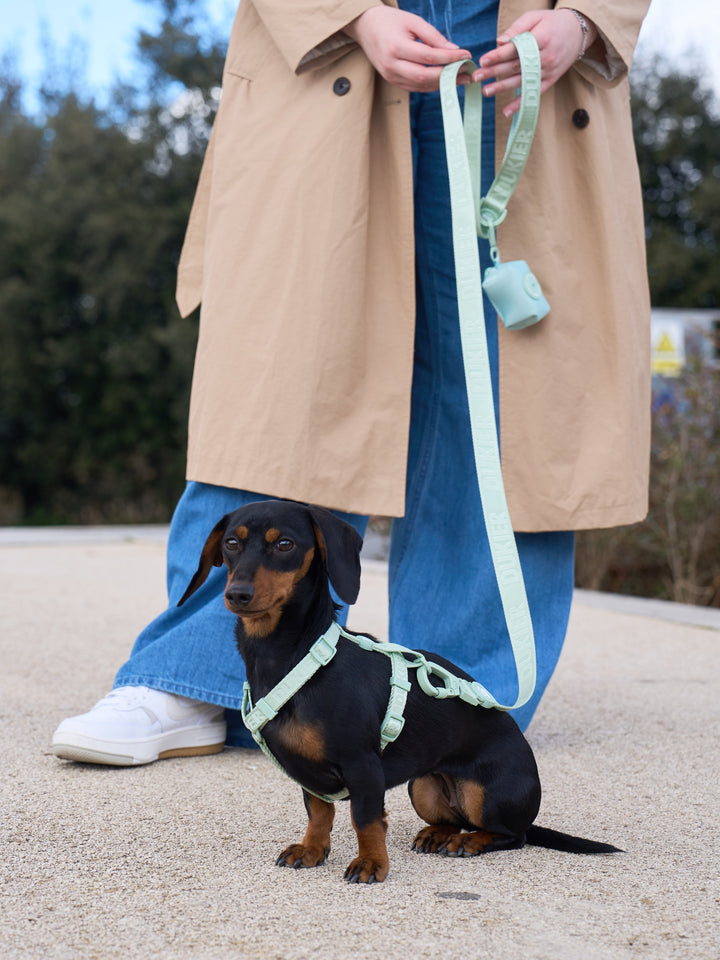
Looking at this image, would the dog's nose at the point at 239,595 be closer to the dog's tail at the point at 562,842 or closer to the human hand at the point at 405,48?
the dog's tail at the point at 562,842

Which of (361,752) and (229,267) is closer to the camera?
(361,752)

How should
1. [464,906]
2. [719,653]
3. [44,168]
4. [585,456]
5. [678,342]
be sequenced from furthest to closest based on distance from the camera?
[44,168] → [678,342] → [719,653] → [585,456] → [464,906]

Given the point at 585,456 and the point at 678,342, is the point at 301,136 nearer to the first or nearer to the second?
the point at 585,456

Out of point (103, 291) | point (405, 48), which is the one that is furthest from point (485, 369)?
point (103, 291)

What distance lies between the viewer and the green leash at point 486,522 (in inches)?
60.5

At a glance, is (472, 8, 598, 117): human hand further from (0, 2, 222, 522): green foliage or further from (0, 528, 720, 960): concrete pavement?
(0, 2, 222, 522): green foliage

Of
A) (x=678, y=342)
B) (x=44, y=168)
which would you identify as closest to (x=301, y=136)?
(x=678, y=342)

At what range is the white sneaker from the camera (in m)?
2.06

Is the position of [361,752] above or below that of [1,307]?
below

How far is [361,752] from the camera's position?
1.49 meters

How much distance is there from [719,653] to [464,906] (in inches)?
89.6

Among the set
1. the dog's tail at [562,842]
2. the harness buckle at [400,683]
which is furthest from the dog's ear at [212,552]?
the dog's tail at [562,842]

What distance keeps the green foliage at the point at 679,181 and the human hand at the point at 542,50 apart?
16.8 m

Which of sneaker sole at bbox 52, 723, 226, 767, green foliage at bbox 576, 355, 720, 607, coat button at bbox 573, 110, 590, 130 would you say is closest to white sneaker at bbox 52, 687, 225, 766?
sneaker sole at bbox 52, 723, 226, 767
